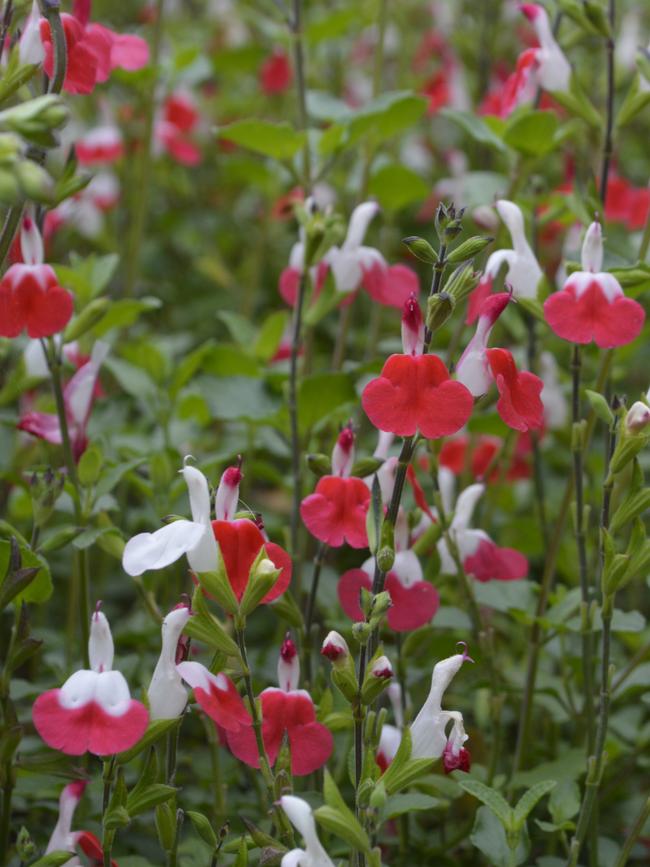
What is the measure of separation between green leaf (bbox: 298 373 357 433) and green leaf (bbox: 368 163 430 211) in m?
0.51

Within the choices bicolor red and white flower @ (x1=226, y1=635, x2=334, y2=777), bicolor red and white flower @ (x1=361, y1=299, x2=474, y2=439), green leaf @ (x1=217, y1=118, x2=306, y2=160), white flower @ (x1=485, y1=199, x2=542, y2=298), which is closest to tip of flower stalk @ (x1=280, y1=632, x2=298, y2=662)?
bicolor red and white flower @ (x1=226, y1=635, x2=334, y2=777)

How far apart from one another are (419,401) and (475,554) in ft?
1.30

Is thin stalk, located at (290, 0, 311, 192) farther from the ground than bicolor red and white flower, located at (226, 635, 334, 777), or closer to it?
farther from the ground

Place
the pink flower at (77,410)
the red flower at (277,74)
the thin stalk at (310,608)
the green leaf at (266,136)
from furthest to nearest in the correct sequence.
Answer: the red flower at (277,74), the green leaf at (266,136), the pink flower at (77,410), the thin stalk at (310,608)

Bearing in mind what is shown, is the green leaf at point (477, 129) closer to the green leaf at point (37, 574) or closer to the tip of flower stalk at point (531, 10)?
the tip of flower stalk at point (531, 10)

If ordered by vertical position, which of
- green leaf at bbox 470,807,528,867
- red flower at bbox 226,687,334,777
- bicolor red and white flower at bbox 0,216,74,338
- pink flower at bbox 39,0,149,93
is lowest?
green leaf at bbox 470,807,528,867

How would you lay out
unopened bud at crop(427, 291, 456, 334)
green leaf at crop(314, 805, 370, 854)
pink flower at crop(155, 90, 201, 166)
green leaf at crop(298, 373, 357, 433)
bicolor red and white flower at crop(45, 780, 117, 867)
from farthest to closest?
pink flower at crop(155, 90, 201, 166) → green leaf at crop(298, 373, 357, 433) → bicolor red and white flower at crop(45, 780, 117, 867) → unopened bud at crop(427, 291, 456, 334) → green leaf at crop(314, 805, 370, 854)

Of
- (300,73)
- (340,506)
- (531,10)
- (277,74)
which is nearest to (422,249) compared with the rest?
(340,506)

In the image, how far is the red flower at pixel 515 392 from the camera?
3.25 ft

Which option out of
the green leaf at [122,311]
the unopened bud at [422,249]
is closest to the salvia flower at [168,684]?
the unopened bud at [422,249]

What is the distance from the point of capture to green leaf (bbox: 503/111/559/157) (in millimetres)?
1424

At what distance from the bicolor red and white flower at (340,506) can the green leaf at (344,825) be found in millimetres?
264

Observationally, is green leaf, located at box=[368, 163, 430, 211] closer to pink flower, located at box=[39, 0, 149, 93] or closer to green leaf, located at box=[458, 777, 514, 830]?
pink flower, located at box=[39, 0, 149, 93]

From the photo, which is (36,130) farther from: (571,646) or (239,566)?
(571,646)
